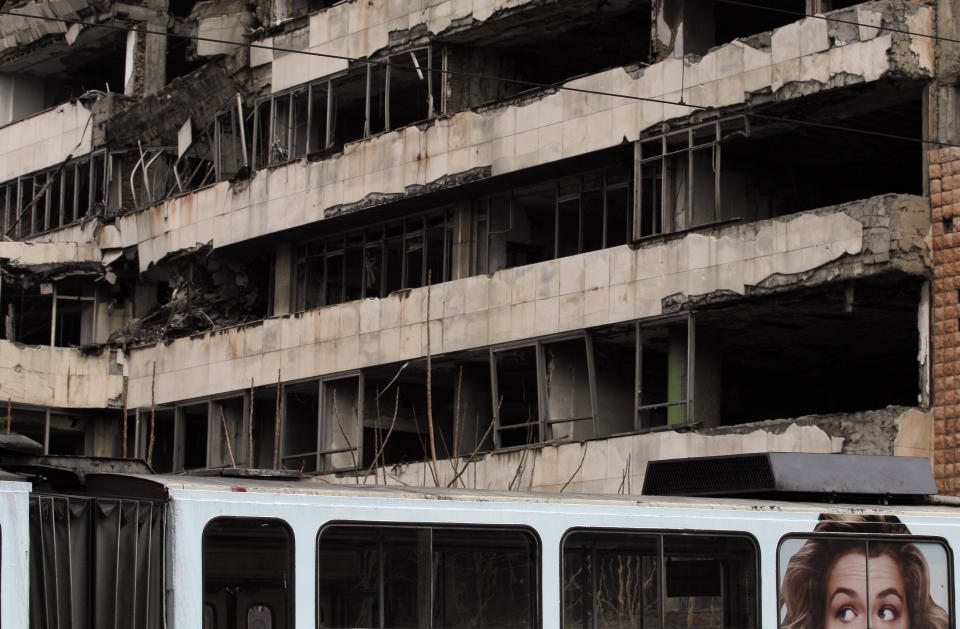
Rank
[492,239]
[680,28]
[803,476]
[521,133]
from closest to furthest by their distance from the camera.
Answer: [803,476] < [680,28] < [521,133] < [492,239]

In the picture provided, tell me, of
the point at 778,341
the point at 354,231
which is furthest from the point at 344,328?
the point at 778,341

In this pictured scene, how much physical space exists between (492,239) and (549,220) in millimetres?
1259

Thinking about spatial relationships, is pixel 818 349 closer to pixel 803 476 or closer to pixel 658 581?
pixel 803 476

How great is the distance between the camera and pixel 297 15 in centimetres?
3728

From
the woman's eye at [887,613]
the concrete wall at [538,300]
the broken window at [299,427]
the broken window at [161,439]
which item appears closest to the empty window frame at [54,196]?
the concrete wall at [538,300]

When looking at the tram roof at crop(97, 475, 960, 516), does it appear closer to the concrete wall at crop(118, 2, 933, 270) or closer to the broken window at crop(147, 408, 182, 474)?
the concrete wall at crop(118, 2, 933, 270)

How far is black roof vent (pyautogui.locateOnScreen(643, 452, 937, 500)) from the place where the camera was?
1445cm

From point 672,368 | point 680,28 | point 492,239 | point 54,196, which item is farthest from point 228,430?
point 680,28

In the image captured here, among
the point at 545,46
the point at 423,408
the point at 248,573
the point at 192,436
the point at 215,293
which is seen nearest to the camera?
the point at 248,573

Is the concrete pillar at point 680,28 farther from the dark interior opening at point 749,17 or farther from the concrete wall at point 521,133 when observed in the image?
the concrete wall at point 521,133

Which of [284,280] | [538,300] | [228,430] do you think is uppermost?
[284,280]

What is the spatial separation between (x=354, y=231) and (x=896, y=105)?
487 inches

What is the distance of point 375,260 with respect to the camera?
34.9m

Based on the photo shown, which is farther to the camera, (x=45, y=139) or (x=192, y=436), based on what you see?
(x=45, y=139)
